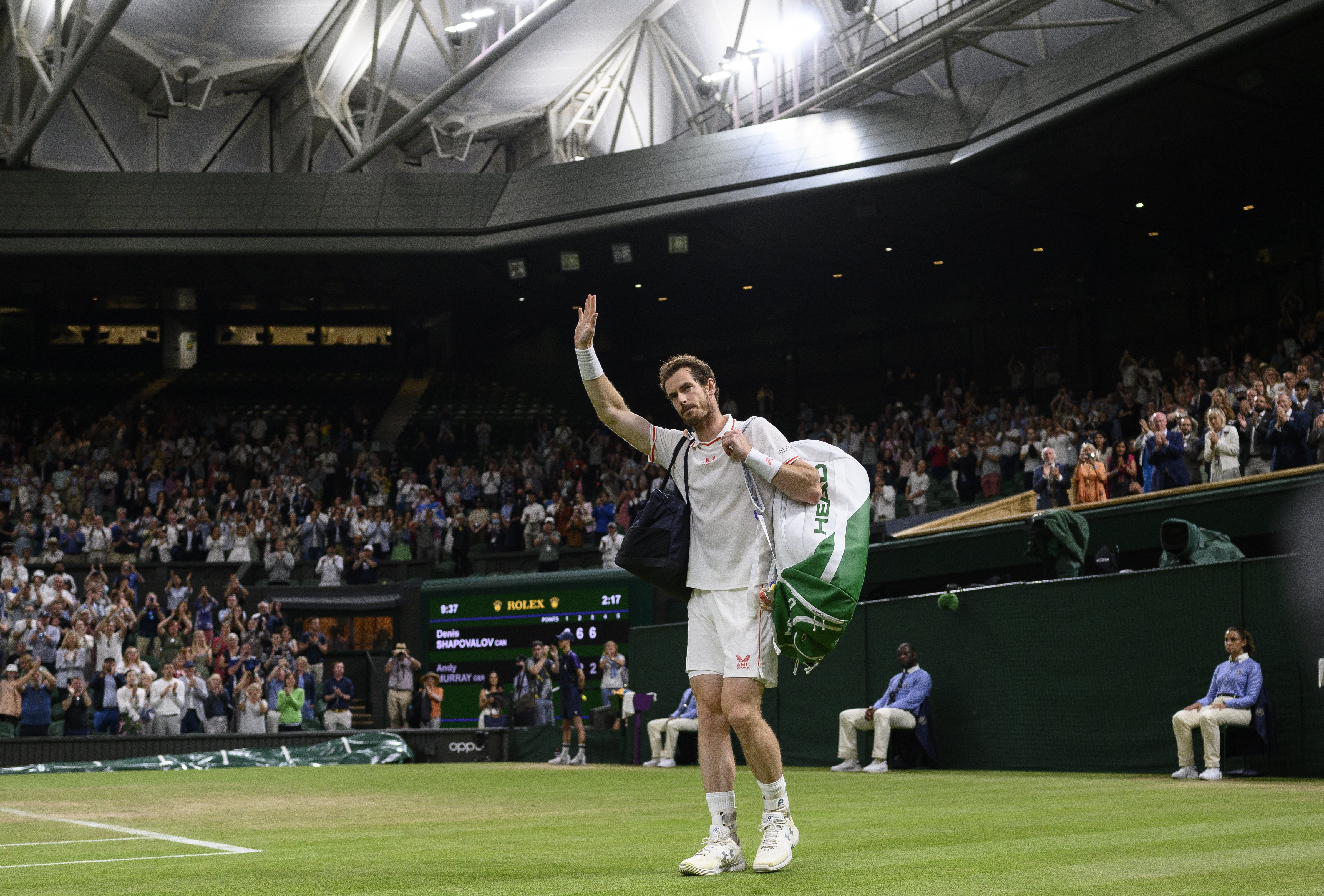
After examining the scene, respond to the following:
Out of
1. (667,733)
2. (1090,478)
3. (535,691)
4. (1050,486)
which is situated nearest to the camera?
(1090,478)

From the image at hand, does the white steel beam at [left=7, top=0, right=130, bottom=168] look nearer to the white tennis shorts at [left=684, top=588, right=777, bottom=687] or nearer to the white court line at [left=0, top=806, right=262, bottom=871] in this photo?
the white court line at [left=0, top=806, right=262, bottom=871]

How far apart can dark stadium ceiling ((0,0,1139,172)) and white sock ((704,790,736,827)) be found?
2315 cm

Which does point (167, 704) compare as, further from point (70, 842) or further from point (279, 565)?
point (70, 842)

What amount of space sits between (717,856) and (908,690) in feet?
35.0

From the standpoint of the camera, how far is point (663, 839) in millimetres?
6332

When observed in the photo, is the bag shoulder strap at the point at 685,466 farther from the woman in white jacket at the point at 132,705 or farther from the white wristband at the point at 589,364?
the woman in white jacket at the point at 132,705

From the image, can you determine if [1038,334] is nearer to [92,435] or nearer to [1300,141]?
[1300,141]

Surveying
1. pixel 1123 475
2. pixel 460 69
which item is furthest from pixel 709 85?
pixel 1123 475

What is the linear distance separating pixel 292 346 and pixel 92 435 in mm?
9857

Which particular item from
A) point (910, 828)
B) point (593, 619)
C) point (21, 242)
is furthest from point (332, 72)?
point (910, 828)

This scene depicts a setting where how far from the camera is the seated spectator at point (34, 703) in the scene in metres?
20.1

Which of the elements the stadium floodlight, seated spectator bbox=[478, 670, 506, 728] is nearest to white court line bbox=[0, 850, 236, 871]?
seated spectator bbox=[478, 670, 506, 728]

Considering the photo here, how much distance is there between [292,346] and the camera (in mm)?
42219

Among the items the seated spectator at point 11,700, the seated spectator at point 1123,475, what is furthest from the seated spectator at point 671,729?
the seated spectator at point 11,700
